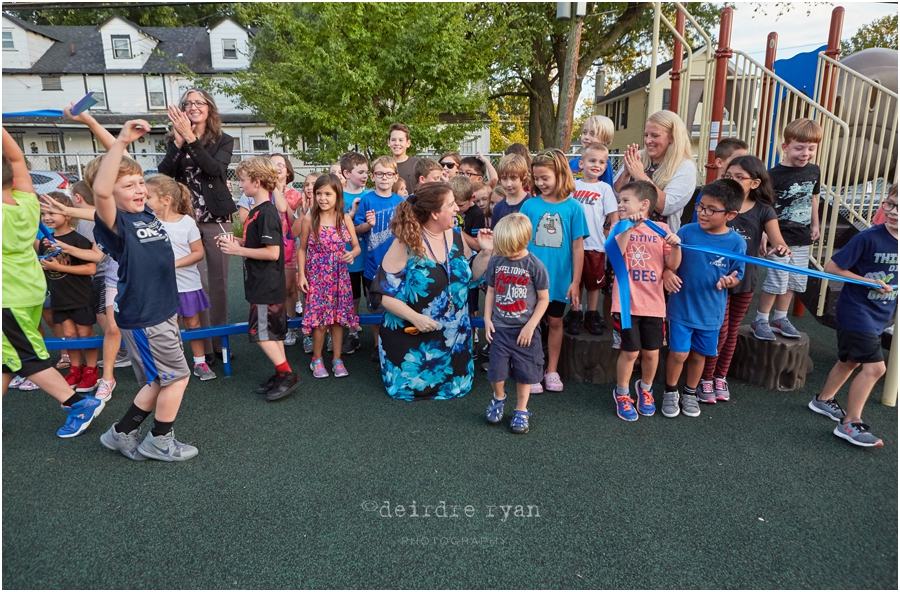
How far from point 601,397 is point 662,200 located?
152cm

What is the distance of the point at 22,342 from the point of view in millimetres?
2992

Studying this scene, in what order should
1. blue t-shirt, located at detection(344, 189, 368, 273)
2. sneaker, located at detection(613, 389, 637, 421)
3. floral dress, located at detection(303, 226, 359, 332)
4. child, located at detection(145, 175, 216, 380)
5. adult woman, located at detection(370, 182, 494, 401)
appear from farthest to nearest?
blue t-shirt, located at detection(344, 189, 368, 273) → floral dress, located at detection(303, 226, 359, 332) → child, located at detection(145, 175, 216, 380) → adult woman, located at detection(370, 182, 494, 401) → sneaker, located at detection(613, 389, 637, 421)

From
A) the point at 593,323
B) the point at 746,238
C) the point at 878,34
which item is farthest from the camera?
the point at 878,34

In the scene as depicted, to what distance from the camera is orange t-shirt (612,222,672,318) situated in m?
3.64

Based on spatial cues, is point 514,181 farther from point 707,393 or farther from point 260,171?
point 707,393

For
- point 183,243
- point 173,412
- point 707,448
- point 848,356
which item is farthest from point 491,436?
point 183,243

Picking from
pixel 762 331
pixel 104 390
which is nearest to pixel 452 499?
pixel 104 390

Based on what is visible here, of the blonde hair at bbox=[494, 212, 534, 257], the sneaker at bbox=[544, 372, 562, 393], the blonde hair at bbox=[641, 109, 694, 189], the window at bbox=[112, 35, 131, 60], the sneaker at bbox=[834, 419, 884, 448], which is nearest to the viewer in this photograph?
the sneaker at bbox=[834, 419, 884, 448]

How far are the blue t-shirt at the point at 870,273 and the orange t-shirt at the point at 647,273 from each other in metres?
1.00

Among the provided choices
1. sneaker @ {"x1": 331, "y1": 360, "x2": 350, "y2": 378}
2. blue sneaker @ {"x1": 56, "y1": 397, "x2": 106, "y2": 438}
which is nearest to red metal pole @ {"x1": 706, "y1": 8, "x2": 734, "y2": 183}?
sneaker @ {"x1": 331, "y1": 360, "x2": 350, "y2": 378}

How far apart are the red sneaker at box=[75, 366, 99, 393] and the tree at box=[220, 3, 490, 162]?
921 cm

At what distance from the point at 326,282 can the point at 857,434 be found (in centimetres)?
378

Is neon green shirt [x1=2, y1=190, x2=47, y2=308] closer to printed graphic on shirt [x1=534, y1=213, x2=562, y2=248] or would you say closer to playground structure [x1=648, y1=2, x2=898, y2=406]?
printed graphic on shirt [x1=534, y1=213, x2=562, y2=248]

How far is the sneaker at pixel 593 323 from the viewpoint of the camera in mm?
4523
